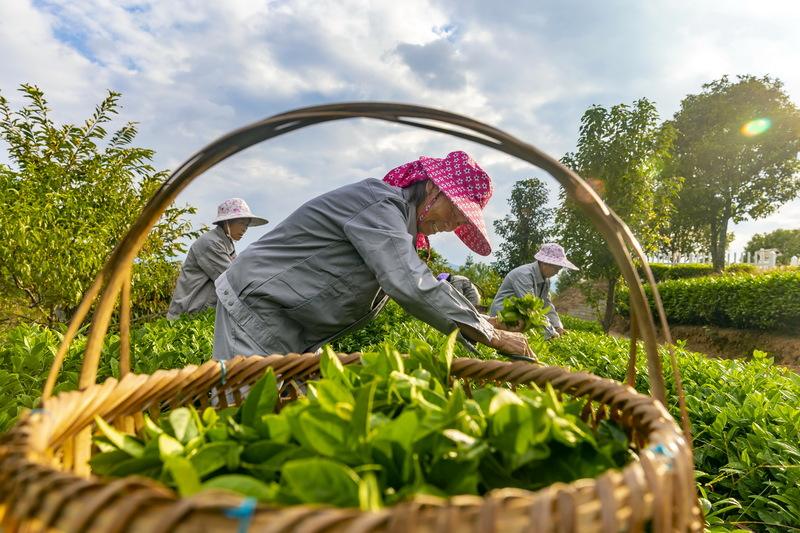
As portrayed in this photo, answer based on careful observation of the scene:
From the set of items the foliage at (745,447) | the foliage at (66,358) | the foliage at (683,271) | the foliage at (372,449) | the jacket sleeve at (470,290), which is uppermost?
the foliage at (683,271)

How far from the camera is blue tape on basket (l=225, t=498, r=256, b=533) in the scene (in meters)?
0.58

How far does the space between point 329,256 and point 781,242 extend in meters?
50.6

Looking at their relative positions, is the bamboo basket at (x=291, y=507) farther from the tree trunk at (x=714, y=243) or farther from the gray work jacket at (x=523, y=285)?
the tree trunk at (x=714, y=243)

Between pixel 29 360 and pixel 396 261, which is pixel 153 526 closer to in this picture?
pixel 396 261

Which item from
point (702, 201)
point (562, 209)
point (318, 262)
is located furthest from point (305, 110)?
point (702, 201)

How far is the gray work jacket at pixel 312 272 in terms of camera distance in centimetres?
234

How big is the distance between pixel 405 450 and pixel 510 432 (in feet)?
0.64

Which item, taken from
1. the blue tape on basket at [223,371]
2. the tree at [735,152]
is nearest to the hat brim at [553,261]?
the blue tape on basket at [223,371]

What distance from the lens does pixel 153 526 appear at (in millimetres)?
582

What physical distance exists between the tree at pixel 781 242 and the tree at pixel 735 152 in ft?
31.7

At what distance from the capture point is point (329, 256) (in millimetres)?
2451

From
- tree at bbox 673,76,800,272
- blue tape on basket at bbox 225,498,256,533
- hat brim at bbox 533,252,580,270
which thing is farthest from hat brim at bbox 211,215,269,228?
tree at bbox 673,76,800,272

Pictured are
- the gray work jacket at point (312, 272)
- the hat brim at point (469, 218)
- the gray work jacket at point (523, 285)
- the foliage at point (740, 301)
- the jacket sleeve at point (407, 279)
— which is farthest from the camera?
the foliage at point (740, 301)

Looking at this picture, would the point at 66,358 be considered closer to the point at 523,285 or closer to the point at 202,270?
the point at 202,270
